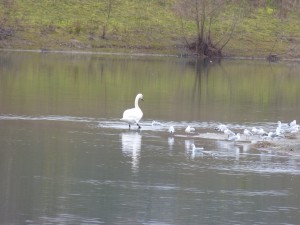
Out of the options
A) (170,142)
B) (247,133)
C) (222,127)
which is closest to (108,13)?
(222,127)

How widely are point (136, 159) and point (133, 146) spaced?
2.25m

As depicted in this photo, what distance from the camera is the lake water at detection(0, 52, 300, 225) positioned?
17.5 m

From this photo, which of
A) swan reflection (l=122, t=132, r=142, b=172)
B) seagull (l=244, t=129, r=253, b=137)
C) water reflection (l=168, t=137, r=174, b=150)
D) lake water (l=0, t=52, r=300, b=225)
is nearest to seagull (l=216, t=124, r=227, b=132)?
lake water (l=0, t=52, r=300, b=225)

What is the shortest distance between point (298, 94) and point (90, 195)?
31.4 meters

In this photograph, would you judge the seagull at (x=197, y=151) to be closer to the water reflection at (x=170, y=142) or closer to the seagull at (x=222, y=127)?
the water reflection at (x=170, y=142)

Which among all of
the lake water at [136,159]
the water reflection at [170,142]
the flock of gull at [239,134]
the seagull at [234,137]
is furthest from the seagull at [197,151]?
the flock of gull at [239,134]

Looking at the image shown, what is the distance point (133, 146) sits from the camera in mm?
25500

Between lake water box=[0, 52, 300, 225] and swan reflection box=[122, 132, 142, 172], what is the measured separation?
0.03 meters

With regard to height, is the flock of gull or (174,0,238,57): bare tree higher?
(174,0,238,57): bare tree

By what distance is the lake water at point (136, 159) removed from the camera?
17500 millimetres

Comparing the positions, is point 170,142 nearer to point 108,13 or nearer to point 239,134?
point 239,134

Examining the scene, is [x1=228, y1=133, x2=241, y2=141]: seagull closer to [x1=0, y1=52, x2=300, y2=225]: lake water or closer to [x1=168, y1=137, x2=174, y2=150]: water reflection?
[x1=0, y1=52, x2=300, y2=225]: lake water

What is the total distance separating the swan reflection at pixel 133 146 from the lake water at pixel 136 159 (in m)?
0.03

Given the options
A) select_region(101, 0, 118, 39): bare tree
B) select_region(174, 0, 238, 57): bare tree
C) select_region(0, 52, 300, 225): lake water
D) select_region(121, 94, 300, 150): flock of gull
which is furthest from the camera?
select_region(174, 0, 238, 57): bare tree
